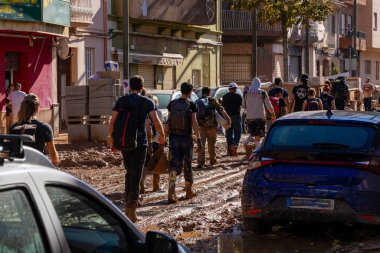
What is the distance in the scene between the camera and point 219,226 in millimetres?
11383

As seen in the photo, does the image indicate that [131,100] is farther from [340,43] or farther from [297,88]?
[340,43]

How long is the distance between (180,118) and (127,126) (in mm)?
2570

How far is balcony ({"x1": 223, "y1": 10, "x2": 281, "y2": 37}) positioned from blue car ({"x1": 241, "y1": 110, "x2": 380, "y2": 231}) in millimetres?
40026

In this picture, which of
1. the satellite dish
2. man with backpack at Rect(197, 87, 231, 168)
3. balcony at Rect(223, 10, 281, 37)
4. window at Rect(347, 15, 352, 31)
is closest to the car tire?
man with backpack at Rect(197, 87, 231, 168)

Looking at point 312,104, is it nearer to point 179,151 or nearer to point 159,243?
point 179,151

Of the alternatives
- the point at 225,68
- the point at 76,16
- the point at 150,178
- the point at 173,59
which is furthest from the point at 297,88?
the point at 225,68

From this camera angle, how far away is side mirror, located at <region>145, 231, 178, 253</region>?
4059mm

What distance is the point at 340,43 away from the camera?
64.9 meters

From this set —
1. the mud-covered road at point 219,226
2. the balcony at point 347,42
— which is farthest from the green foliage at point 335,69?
the mud-covered road at point 219,226

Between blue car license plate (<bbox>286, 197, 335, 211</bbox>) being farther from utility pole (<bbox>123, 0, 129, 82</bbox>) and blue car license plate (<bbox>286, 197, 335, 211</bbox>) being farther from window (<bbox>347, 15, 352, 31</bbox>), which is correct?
window (<bbox>347, 15, 352, 31</bbox>)

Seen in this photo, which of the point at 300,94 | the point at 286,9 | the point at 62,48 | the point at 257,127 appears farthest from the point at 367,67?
the point at 257,127

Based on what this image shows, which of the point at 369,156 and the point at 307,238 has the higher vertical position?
the point at 369,156

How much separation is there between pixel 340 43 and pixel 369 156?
183 feet

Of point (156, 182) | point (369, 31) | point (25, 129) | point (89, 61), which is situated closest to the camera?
point (25, 129)
